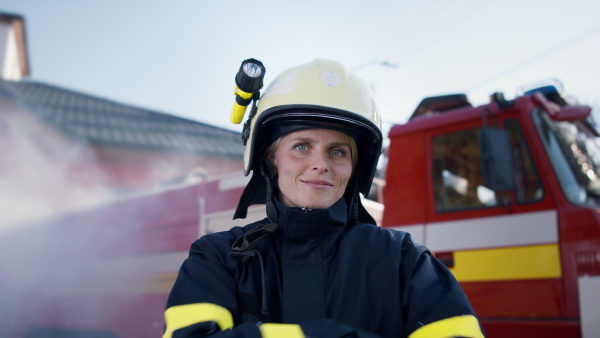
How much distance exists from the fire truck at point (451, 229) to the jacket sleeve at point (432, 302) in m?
1.67

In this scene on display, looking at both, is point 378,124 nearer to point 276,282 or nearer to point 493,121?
point 276,282

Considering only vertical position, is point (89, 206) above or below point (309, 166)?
below

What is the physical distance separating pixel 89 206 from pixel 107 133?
1712mm

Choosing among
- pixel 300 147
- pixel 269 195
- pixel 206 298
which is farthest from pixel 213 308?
pixel 300 147

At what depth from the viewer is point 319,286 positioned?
4.61ft

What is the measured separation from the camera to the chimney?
7238 millimetres

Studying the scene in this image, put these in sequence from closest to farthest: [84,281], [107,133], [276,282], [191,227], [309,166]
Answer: [276,282] → [309,166] → [191,227] → [84,281] → [107,133]

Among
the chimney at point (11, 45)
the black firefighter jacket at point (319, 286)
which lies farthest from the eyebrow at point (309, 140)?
the chimney at point (11, 45)

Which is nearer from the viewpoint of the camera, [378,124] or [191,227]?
[378,124]

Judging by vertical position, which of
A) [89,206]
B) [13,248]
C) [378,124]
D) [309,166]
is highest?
[378,124]

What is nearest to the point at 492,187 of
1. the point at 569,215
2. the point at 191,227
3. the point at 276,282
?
the point at 569,215

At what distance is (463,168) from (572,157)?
69 cm

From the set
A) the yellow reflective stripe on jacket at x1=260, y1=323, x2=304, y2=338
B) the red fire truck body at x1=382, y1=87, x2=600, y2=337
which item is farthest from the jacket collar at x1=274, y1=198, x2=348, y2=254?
the red fire truck body at x1=382, y1=87, x2=600, y2=337

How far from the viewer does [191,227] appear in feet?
14.4
